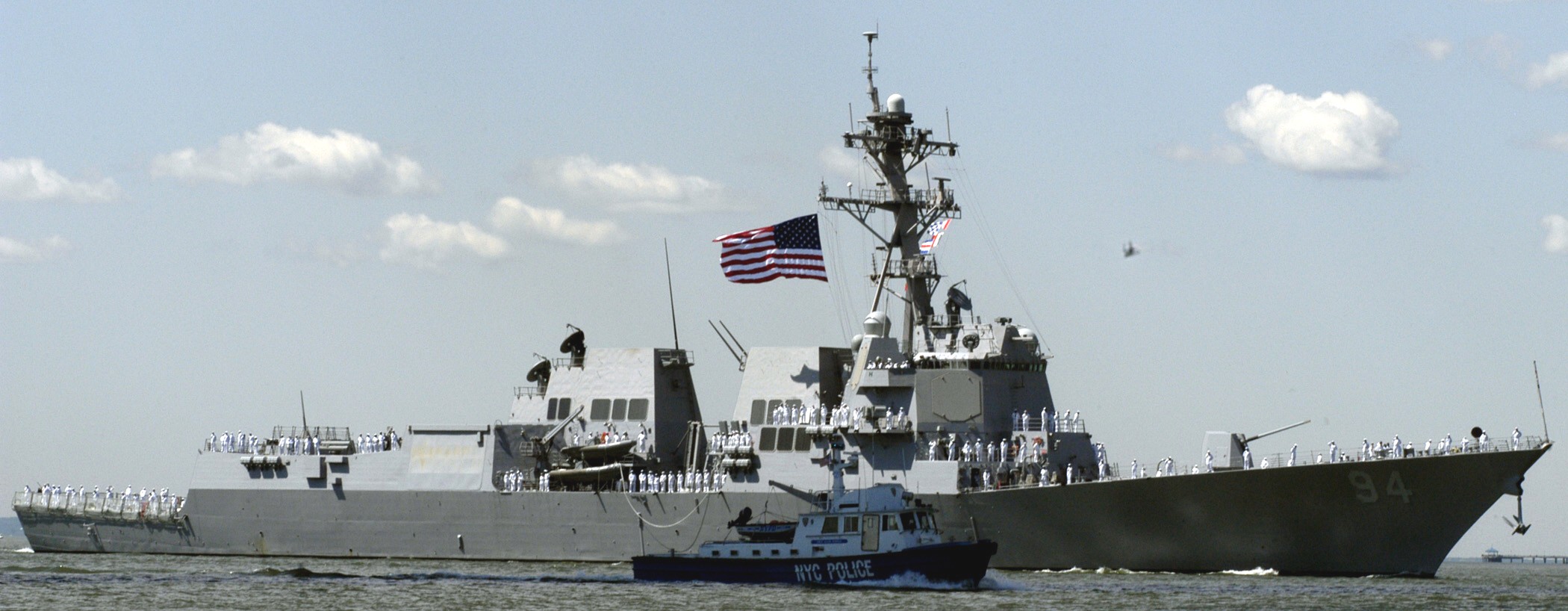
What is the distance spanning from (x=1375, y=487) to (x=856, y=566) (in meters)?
9.37

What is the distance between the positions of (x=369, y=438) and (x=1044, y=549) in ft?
55.8

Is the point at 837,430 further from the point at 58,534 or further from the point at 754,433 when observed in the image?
the point at 58,534

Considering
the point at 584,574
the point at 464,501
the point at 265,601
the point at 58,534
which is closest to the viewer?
the point at 265,601

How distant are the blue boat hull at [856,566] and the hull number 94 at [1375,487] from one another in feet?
22.2

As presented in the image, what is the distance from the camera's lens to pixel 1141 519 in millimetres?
36688

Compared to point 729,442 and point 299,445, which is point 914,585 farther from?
point 299,445

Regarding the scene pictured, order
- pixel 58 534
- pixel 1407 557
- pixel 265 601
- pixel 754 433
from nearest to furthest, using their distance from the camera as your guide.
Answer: pixel 265 601 → pixel 1407 557 → pixel 754 433 → pixel 58 534

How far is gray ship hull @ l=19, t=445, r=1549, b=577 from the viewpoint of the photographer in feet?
115

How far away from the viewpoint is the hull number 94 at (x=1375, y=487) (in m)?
35.0

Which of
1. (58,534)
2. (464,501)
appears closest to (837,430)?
(464,501)

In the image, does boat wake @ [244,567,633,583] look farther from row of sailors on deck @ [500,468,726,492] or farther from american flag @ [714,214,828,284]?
american flag @ [714,214,828,284]

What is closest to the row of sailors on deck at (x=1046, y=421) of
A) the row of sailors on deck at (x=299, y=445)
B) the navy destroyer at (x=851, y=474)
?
the navy destroyer at (x=851, y=474)

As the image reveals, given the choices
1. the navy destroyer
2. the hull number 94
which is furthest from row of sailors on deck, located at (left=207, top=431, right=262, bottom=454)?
the hull number 94

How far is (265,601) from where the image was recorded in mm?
32750
